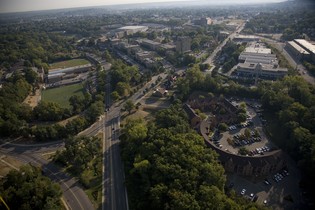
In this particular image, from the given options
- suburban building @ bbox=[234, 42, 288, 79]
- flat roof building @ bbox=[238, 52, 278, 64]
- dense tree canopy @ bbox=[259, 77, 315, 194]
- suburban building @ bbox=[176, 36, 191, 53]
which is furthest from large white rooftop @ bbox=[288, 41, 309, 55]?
suburban building @ bbox=[176, 36, 191, 53]

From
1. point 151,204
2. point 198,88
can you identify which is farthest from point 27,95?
point 151,204

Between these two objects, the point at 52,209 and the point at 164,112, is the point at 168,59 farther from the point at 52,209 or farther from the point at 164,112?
the point at 52,209

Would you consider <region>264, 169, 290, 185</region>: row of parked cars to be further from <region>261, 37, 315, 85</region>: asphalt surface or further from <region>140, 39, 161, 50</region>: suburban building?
<region>140, 39, 161, 50</region>: suburban building

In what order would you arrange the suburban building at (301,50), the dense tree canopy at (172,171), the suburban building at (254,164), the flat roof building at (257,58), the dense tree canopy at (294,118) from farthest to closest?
the suburban building at (301,50)
the flat roof building at (257,58)
the dense tree canopy at (294,118)
the suburban building at (254,164)
the dense tree canopy at (172,171)

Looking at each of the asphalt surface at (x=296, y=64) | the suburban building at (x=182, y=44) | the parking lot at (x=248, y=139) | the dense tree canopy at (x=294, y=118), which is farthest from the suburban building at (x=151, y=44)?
the parking lot at (x=248, y=139)

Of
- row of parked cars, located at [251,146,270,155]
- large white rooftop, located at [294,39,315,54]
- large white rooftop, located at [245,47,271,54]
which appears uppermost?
large white rooftop, located at [294,39,315,54]

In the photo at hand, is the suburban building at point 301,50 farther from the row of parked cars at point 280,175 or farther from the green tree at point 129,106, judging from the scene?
the green tree at point 129,106

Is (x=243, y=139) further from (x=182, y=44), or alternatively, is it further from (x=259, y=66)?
(x=182, y=44)

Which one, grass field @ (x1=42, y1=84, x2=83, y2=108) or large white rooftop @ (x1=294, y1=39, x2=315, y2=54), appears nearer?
grass field @ (x1=42, y1=84, x2=83, y2=108)

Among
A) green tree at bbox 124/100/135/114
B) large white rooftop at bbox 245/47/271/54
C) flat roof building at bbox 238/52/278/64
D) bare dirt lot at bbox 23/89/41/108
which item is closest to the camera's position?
green tree at bbox 124/100/135/114
